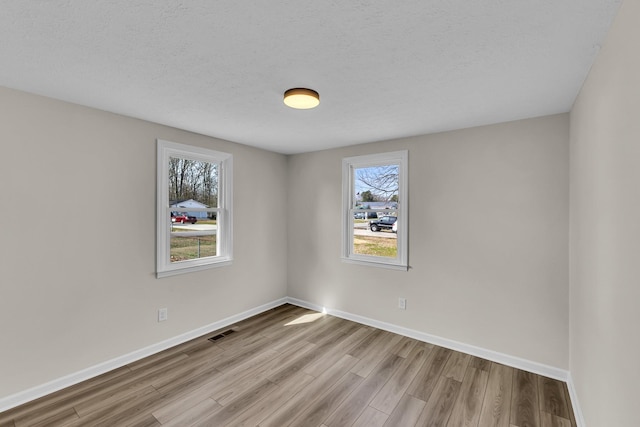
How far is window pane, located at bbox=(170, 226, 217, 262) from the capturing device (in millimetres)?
3289

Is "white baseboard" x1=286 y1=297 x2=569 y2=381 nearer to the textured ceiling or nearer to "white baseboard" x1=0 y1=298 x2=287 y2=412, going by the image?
"white baseboard" x1=0 y1=298 x2=287 y2=412

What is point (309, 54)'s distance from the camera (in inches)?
67.0

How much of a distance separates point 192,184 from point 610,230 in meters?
3.74

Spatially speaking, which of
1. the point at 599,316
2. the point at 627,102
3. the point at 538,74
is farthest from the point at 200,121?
the point at 599,316

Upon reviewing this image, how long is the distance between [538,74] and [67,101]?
12.3ft

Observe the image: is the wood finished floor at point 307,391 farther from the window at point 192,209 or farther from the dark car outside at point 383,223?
the dark car outside at point 383,223

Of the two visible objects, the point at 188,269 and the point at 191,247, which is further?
the point at 191,247

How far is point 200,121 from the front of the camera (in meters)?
2.97

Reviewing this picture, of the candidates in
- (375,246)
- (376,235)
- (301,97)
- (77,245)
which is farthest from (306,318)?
(301,97)

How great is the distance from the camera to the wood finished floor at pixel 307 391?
210cm

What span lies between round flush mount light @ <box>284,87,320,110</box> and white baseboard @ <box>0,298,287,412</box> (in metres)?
2.90

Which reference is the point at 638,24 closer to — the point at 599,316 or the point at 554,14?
the point at 554,14

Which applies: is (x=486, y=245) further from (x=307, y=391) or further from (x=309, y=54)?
(x=309, y=54)

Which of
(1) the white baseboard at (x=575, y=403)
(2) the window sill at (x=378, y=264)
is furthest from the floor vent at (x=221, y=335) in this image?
(1) the white baseboard at (x=575, y=403)
